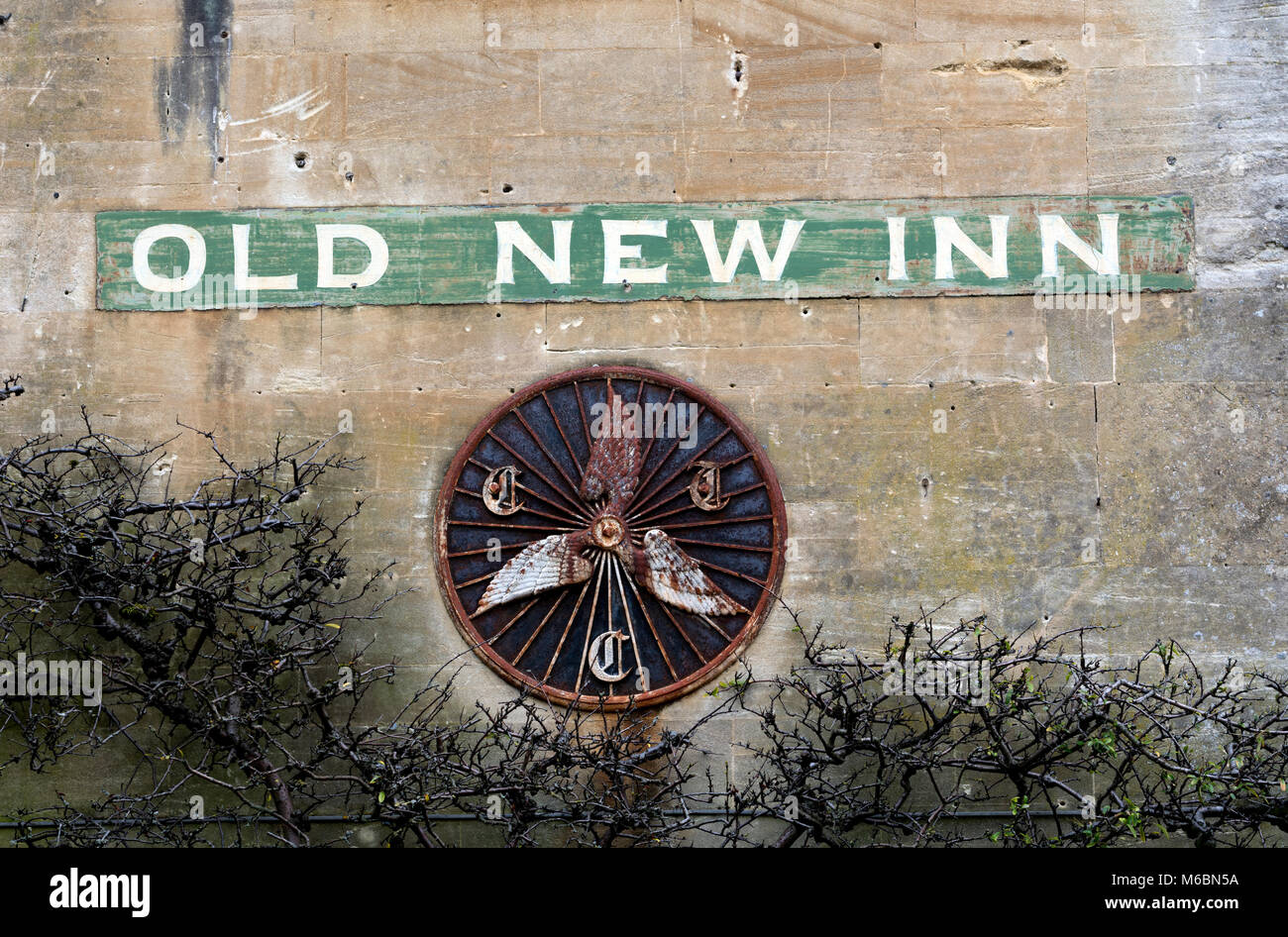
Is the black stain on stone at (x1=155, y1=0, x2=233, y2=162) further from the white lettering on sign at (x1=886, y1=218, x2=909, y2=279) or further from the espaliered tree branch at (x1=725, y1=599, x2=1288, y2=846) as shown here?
the espaliered tree branch at (x1=725, y1=599, x2=1288, y2=846)

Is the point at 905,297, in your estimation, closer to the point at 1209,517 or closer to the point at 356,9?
the point at 1209,517

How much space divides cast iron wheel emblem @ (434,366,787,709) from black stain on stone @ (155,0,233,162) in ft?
12.4

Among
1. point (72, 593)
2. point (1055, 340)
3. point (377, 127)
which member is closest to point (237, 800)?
point (72, 593)

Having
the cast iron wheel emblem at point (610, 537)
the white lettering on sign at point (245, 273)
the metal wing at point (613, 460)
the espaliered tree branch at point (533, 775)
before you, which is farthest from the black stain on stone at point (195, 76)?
the espaliered tree branch at point (533, 775)

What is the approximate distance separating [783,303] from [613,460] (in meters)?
2.01

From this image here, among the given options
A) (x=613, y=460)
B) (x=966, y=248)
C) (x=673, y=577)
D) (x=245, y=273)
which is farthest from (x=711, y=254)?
(x=245, y=273)

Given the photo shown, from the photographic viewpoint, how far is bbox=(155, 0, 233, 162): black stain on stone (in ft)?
50.7

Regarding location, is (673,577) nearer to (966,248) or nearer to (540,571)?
(540,571)

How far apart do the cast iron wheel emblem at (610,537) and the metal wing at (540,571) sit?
0.01 metres

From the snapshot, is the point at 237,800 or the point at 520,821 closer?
the point at 520,821

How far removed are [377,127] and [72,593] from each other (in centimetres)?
478

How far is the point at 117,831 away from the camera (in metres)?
13.6

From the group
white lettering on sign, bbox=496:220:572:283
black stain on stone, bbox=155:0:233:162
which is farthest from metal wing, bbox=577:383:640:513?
black stain on stone, bbox=155:0:233:162

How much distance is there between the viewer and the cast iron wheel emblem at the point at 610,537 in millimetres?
14680
